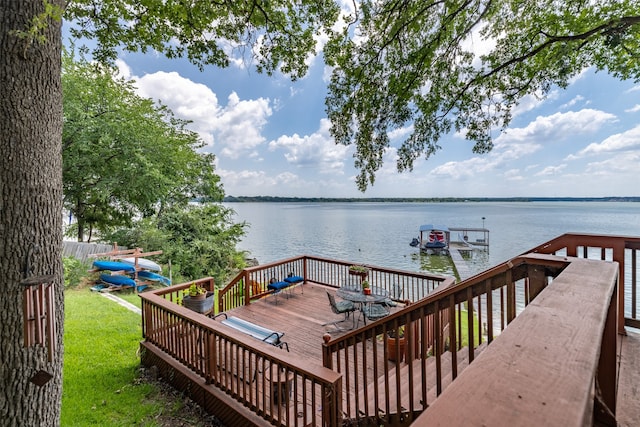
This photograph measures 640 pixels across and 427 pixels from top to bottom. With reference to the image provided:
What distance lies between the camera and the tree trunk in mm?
2244

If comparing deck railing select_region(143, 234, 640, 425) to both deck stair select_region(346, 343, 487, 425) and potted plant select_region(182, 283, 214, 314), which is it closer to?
deck stair select_region(346, 343, 487, 425)

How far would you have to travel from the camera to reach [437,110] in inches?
213

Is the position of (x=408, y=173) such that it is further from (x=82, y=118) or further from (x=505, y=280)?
(x=82, y=118)

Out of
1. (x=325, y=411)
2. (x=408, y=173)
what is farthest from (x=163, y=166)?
(x=325, y=411)

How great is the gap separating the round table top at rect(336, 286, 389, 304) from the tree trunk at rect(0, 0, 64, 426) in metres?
4.45

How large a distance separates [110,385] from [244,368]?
2.22 meters

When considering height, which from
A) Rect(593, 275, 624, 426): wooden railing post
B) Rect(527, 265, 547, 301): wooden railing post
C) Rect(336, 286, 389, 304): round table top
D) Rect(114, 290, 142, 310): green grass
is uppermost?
Rect(527, 265, 547, 301): wooden railing post

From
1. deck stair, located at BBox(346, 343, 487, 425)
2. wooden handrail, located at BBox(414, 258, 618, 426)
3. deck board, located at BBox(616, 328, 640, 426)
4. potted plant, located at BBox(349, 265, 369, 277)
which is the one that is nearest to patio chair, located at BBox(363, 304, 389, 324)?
potted plant, located at BBox(349, 265, 369, 277)

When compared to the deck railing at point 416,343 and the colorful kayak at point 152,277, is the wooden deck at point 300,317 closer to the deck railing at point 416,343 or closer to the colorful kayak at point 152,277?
the deck railing at point 416,343

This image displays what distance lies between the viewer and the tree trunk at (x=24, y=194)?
7.36 feet

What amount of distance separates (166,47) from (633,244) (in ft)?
20.8

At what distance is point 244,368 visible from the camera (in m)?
3.18

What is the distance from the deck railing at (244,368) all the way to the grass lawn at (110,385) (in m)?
0.35

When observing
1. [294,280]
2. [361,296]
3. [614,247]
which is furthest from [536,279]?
[294,280]
